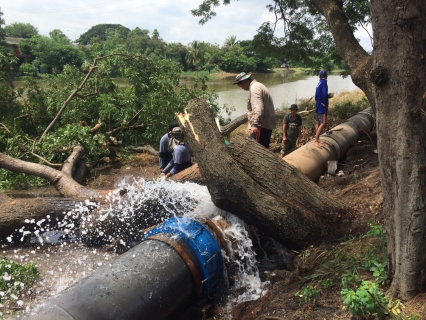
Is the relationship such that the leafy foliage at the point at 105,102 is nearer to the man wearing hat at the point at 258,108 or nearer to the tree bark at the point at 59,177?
the tree bark at the point at 59,177

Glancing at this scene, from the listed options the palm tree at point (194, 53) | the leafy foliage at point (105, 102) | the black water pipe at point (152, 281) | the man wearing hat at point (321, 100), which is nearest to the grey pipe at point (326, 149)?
the man wearing hat at point (321, 100)

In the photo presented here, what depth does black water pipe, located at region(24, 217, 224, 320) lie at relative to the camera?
2639 millimetres

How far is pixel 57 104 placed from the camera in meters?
9.25

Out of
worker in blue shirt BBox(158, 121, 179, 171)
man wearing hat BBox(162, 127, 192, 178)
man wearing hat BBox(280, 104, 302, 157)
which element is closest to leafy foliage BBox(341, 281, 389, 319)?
man wearing hat BBox(162, 127, 192, 178)

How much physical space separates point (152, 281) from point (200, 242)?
0.69 metres

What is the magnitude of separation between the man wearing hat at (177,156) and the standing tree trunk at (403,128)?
373 cm

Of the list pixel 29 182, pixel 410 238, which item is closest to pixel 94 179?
pixel 29 182

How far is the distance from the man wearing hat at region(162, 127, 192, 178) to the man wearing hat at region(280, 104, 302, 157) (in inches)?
101

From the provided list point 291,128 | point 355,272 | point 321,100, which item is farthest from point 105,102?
point 355,272

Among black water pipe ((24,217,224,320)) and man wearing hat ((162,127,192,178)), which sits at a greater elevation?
man wearing hat ((162,127,192,178))

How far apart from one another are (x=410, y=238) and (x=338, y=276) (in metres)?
0.87

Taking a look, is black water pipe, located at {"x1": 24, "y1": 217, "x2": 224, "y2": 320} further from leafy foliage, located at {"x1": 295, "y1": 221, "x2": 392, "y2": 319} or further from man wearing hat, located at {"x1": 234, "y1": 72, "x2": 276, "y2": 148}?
man wearing hat, located at {"x1": 234, "y1": 72, "x2": 276, "y2": 148}

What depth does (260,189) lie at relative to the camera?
4023 mm

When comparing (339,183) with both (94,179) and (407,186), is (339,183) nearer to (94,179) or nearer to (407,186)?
(407,186)
